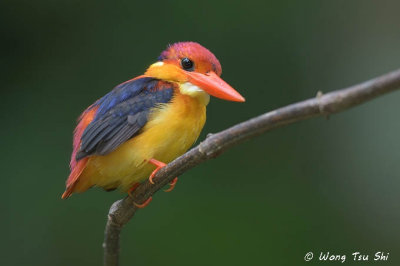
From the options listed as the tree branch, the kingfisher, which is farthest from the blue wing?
the tree branch

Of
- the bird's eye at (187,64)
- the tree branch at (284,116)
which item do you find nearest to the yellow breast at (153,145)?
the bird's eye at (187,64)

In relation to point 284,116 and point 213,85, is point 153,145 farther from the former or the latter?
point 284,116

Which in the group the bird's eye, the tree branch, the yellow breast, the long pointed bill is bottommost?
the tree branch

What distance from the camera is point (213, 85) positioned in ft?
6.75

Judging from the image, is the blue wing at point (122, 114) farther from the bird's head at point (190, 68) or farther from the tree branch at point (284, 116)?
the tree branch at point (284, 116)

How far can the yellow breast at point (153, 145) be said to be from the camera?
6.70ft

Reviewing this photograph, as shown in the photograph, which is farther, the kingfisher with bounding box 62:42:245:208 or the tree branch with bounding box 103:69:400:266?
the kingfisher with bounding box 62:42:245:208

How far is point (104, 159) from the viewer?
83.1 inches

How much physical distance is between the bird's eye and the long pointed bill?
41 mm

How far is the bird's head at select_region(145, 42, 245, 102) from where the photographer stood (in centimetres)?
216

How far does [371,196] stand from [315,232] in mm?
368

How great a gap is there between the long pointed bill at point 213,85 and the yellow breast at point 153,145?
6cm

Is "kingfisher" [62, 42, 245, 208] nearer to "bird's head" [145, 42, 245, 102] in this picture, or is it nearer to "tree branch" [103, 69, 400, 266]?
"bird's head" [145, 42, 245, 102]

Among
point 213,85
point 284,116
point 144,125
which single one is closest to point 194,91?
point 213,85
